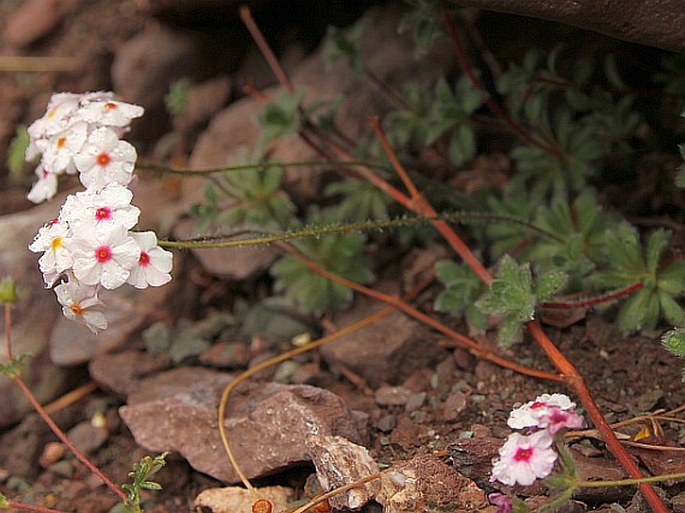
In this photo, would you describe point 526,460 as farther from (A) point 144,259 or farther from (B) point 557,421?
(A) point 144,259

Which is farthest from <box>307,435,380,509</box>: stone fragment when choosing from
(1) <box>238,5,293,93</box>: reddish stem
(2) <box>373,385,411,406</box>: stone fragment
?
(1) <box>238,5,293,93</box>: reddish stem

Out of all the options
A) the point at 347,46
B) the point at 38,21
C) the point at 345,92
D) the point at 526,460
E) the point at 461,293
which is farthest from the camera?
the point at 38,21

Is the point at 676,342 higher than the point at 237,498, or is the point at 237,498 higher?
the point at 676,342

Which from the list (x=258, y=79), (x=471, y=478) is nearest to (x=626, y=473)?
(x=471, y=478)

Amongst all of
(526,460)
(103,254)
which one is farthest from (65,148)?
(526,460)

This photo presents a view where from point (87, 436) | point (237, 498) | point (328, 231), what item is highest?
point (328, 231)

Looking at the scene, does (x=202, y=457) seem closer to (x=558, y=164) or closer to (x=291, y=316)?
(x=291, y=316)

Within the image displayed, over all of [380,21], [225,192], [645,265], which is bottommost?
[645,265]
